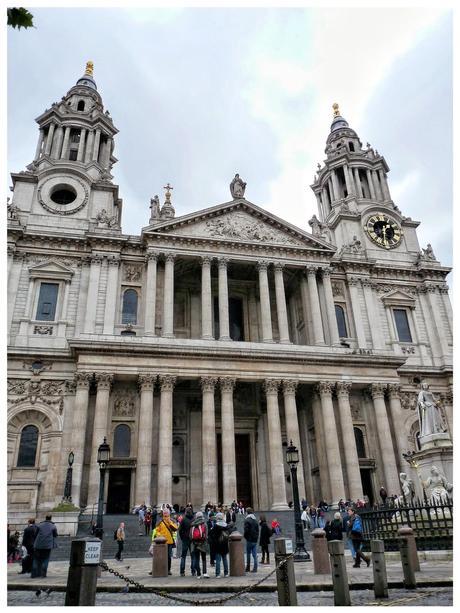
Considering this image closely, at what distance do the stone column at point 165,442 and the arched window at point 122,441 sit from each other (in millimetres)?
2749

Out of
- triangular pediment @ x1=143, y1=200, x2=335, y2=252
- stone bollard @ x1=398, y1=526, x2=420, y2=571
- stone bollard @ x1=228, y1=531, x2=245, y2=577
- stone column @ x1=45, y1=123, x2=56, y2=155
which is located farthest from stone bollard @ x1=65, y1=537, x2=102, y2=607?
stone column @ x1=45, y1=123, x2=56, y2=155

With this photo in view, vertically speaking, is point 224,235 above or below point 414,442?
above

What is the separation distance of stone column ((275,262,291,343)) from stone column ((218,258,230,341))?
147 inches

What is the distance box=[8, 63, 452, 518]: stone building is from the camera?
93.7ft

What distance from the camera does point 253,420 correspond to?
1334 inches

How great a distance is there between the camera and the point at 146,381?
28922 mm

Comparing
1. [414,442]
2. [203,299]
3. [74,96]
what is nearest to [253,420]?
[203,299]

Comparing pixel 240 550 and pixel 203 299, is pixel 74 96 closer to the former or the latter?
pixel 203 299

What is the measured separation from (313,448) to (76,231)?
23.1 meters

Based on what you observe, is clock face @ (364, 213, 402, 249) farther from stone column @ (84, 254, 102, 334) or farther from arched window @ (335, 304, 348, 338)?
stone column @ (84, 254, 102, 334)

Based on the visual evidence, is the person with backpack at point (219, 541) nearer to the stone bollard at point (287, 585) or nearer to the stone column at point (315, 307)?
the stone bollard at point (287, 585)

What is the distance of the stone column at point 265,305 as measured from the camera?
33.1 metres

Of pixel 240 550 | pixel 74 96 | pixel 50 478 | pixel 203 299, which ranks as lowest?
pixel 240 550

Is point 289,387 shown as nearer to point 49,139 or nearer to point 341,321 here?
point 341,321
